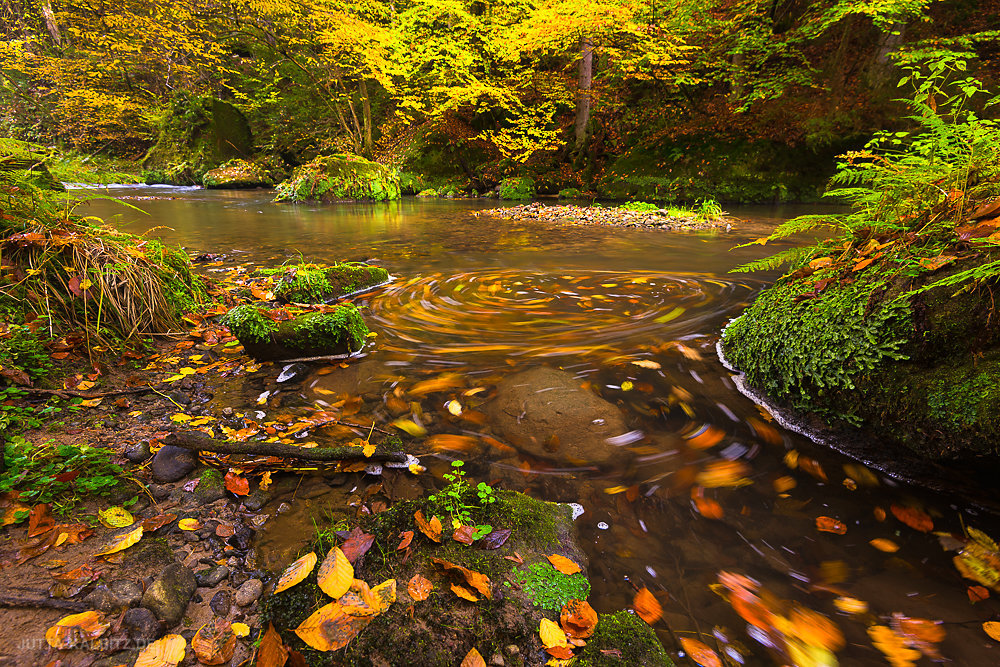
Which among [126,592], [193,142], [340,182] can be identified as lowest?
[126,592]

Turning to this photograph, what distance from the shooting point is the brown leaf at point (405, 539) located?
1592 mm

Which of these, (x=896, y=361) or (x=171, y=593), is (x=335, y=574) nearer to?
(x=171, y=593)

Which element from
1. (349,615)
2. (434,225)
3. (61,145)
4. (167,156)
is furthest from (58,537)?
(61,145)

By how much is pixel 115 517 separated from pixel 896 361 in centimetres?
378

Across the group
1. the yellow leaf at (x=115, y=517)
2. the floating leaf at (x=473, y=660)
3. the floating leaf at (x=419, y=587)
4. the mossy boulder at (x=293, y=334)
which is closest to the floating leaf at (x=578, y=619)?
the floating leaf at (x=473, y=660)

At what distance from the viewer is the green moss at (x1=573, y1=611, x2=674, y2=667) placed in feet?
4.40

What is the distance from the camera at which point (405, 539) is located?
1.62 m

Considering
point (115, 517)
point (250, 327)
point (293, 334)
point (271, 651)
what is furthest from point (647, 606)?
point (250, 327)

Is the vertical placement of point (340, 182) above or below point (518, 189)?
below

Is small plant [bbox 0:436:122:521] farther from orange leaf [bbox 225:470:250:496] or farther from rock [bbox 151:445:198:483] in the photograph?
orange leaf [bbox 225:470:250:496]

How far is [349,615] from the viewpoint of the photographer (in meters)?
1.35

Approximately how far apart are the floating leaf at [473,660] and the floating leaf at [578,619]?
31 cm

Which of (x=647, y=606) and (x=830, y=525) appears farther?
(x=830, y=525)

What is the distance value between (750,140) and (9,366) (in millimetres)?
17907
